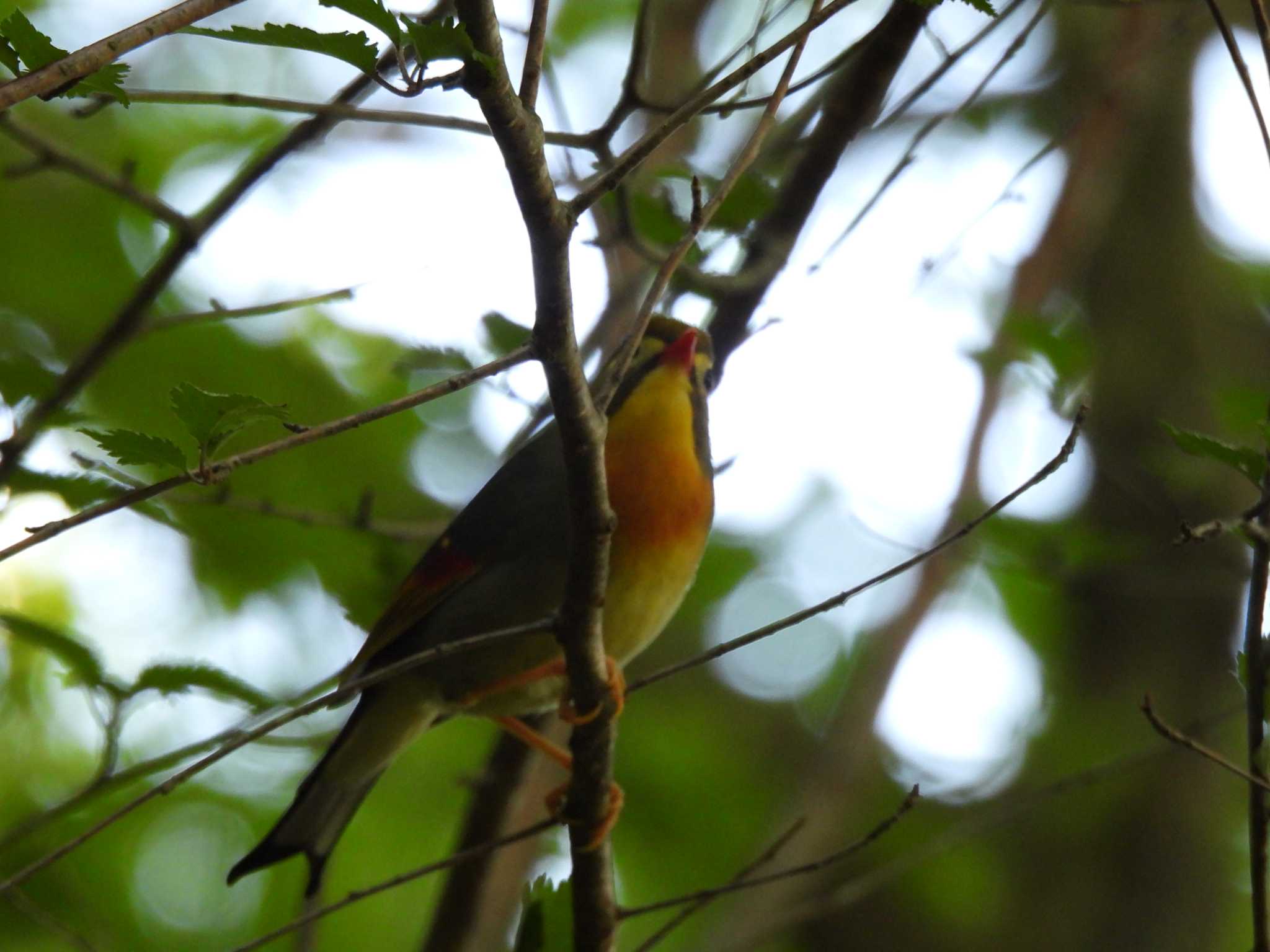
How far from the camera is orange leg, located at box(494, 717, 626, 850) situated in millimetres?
3062

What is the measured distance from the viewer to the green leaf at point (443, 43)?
153 cm

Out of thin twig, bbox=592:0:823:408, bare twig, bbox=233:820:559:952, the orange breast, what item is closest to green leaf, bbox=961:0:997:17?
thin twig, bbox=592:0:823:408

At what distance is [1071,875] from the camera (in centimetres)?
640

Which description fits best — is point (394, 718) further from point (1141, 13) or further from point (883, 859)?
point (1141, 13)

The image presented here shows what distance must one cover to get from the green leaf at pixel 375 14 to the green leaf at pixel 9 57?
44 cm

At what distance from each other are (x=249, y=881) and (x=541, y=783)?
84.4 inches

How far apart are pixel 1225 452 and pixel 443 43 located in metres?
1.42

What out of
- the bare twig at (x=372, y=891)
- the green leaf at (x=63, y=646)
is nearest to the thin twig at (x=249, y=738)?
the bare twig at (x=372, y=891)

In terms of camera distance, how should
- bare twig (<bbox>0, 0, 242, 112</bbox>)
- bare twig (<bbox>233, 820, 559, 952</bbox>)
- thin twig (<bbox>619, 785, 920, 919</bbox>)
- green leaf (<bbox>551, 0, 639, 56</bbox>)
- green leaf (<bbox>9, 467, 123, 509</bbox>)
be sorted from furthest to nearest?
Result: green leaf (<bbox>551, 0, 639, 56</bbox>) < green leaf (<bbox>9, 467, 123, 509</bbox>) < thin twig (<bbox>619, 785, 920, 919</bbox>) < bare twig (<bbox>233, 820, 559, 952</bbox>) < bare twig (<bbox>0, 0, 242, 112</bbox>)

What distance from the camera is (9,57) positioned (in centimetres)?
172

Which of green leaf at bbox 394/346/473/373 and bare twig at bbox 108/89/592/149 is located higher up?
green leaf at bbox 394/346/473/373

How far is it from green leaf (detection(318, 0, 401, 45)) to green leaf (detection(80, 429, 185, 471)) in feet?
2.16

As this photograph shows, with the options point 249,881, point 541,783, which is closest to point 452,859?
point 541,783

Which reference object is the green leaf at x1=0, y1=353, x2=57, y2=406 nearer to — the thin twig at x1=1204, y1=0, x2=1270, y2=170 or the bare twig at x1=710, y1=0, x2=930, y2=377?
the bare twig at x1=710, y1=0, x2=930, y2=377
